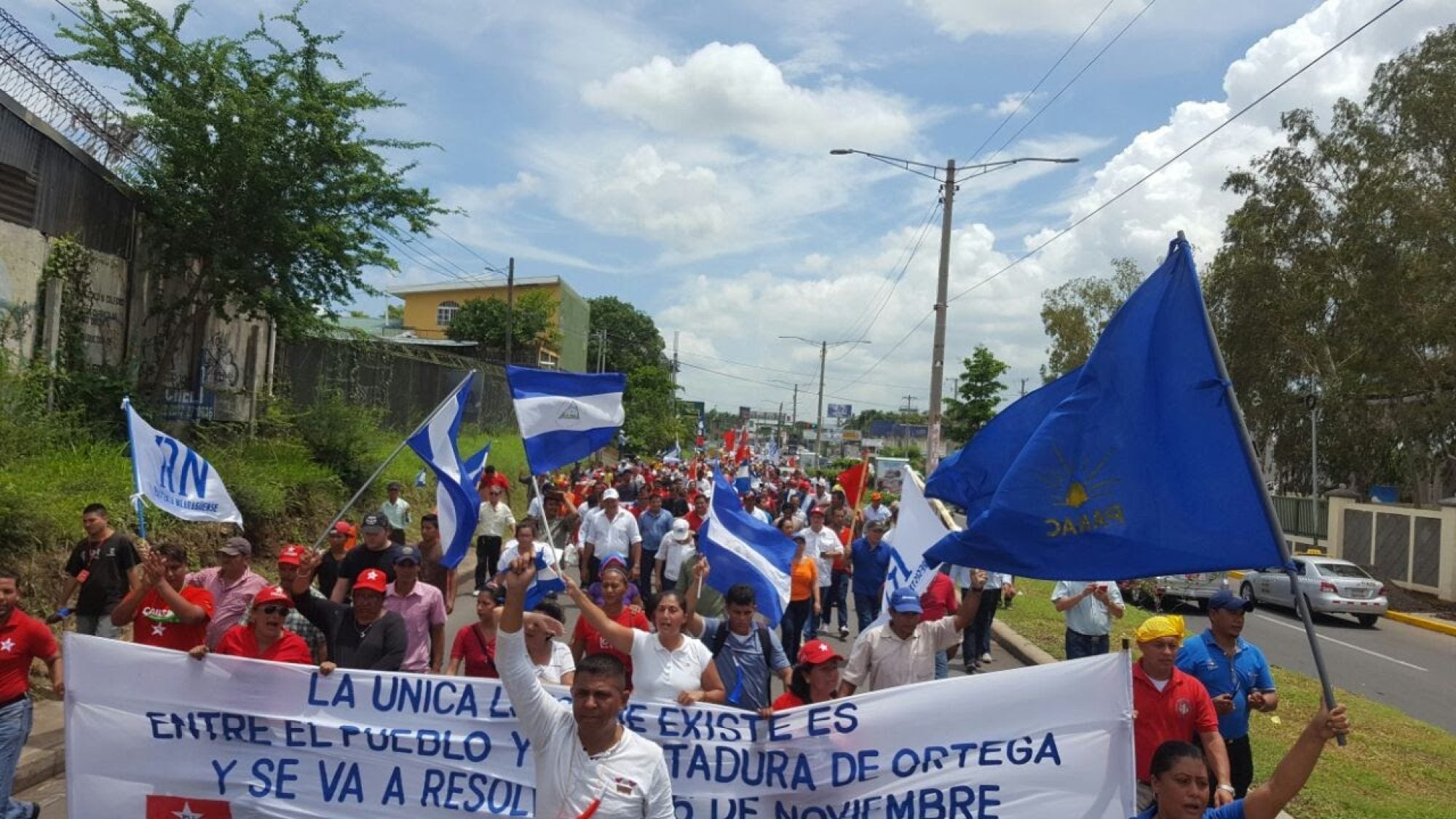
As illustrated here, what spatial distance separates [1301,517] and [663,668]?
3671cm

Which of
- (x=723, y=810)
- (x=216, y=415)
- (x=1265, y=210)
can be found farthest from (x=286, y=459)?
(x=1265, y=210)

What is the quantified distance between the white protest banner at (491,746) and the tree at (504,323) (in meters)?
42.7

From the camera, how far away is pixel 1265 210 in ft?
106

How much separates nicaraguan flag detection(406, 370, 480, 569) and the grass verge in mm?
5721

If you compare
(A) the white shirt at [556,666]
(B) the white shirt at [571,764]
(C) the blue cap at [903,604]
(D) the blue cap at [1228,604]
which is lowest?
(A) the white shirt at [556,666]

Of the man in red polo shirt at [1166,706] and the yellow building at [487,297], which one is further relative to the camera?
the yellow building at [487,297]

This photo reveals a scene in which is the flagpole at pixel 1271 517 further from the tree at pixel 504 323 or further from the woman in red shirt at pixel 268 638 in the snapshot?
the tree at pixel 504 323

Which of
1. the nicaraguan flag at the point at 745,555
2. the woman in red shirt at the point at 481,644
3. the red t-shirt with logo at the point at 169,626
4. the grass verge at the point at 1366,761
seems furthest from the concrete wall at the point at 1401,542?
the red t-shirt with logo at the point at 169,626

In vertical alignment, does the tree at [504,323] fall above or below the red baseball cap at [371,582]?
above

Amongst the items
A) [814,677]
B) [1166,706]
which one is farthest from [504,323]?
[1166,706]

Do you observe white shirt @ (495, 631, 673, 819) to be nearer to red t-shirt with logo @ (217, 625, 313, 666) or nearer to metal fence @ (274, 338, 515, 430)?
red t-shirt with logo @ (217, 625, 313, 666)

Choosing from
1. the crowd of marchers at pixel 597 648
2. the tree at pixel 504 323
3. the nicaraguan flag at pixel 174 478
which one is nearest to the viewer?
the crowd of marchers at pixel 597 648

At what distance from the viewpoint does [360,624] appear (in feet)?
19.2

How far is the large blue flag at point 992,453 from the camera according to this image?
600cm
